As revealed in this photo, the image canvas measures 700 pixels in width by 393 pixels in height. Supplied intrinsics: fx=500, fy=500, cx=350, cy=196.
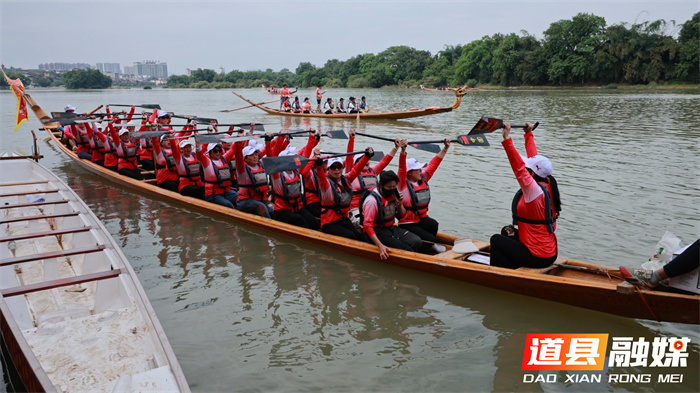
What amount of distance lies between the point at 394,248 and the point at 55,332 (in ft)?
11.6

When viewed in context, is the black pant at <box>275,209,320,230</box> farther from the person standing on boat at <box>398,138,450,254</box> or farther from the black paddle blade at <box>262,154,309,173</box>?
the person standing on boat at <box>398,138,450,254</box>

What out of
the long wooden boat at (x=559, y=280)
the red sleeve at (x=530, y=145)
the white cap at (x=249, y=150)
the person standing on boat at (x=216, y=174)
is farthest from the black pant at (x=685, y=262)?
the person standing on boat at (x=216, y=174)

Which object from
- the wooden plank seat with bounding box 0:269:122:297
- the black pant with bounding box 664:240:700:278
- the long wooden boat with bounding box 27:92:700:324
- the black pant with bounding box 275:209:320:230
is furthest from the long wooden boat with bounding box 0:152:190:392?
the black pant with bounding box 664:240:700:278

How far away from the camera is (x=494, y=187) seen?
10.1m

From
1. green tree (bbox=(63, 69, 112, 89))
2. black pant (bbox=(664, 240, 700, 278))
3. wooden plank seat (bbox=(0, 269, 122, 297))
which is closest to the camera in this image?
black pant (bbox=(664, 240, 700, 278))

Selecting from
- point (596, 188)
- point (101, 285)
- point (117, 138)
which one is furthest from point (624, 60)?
point (101, 285)

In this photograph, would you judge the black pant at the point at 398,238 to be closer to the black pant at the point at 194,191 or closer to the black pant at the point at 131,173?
the black pant at the point at 194,191

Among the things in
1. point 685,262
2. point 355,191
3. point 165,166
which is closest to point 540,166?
point 685,262

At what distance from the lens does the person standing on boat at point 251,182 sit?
7.79 meters

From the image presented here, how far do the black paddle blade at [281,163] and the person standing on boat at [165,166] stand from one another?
12.9ft

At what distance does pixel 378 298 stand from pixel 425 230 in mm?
1321

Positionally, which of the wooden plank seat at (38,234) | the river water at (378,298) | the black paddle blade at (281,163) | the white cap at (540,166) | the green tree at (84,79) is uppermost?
the green tree at (84,79)

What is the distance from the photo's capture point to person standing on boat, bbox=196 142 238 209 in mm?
8258

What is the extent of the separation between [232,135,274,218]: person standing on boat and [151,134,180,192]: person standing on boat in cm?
219
